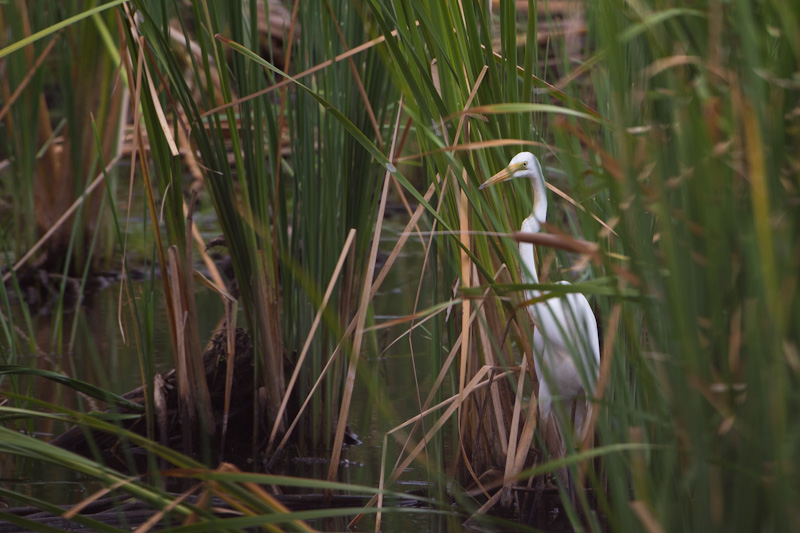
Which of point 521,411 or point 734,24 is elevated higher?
point 734,24

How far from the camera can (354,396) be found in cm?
260

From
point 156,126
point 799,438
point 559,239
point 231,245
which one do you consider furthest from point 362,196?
point 799,438

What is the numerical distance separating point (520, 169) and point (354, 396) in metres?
1.10

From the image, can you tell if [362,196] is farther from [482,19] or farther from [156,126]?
[482,19]

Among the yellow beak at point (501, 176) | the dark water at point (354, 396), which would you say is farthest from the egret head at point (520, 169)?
the dark water at point (354, 396)

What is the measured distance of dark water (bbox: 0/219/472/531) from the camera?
6.16 feet

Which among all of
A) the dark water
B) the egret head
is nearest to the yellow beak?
the egret head

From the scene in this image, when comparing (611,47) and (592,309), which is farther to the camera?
(592,309)

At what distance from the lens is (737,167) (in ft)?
2.41

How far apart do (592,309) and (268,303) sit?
2.33 ft

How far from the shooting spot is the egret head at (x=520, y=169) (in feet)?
5.16

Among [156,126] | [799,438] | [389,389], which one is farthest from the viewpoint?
[389,389]

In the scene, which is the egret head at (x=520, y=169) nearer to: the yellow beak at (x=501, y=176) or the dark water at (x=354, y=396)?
the yellow beak at (x=501, y=176)

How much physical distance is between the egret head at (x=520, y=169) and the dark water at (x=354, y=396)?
27cm
